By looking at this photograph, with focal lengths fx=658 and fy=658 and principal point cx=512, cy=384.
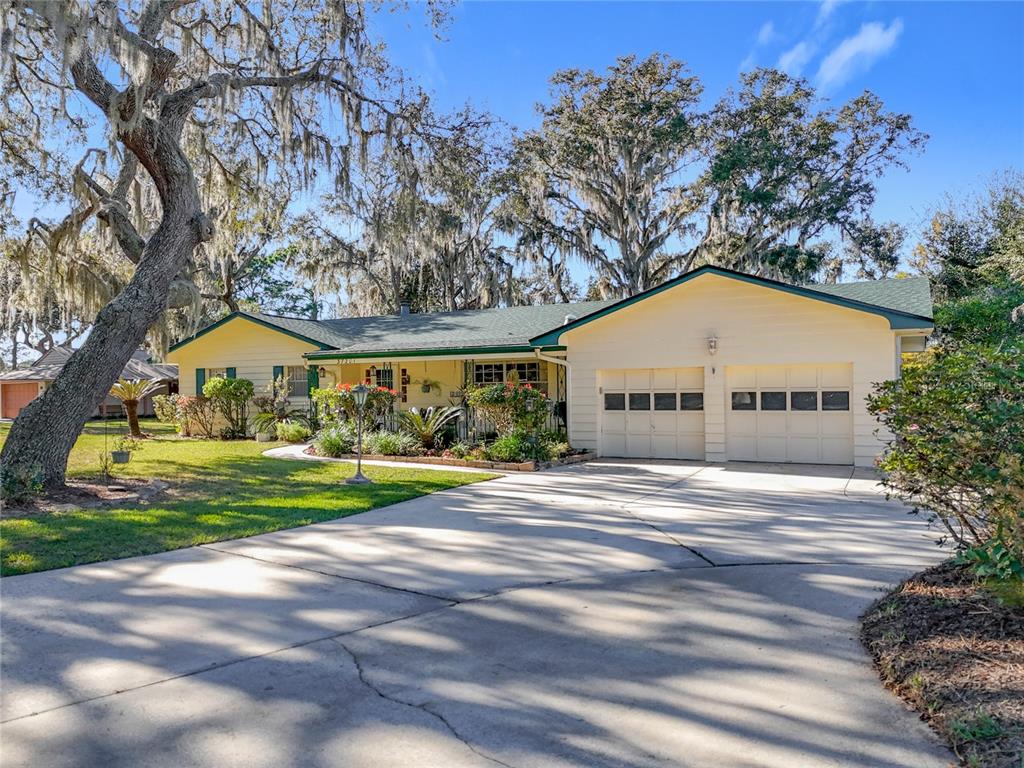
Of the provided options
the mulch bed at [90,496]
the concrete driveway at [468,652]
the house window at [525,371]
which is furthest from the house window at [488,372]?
the concrete driveway at [468,652]

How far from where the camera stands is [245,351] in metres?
19.1

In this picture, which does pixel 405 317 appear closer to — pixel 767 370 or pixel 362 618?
pixel 767 370

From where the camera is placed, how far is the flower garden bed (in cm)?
1189

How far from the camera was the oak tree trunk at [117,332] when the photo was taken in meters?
8.70

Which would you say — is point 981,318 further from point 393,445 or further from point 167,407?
point 167,407

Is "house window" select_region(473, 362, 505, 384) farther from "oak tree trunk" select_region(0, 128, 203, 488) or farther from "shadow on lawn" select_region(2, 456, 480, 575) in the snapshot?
"oak tree trunk" select_region(0, 128, 203, 488)

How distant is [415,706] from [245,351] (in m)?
17.8

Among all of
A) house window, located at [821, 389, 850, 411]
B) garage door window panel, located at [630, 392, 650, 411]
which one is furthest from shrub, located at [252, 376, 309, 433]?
house window, located at [821, 389, 850, 411]

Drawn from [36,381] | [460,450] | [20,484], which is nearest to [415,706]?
[20,484]

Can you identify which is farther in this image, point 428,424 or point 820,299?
point 428,424

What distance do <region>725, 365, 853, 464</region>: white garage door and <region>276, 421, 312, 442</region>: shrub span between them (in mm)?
10182

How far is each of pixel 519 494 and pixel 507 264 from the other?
2045cm

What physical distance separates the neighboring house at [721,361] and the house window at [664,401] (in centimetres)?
2

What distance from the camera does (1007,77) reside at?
44.2ft
